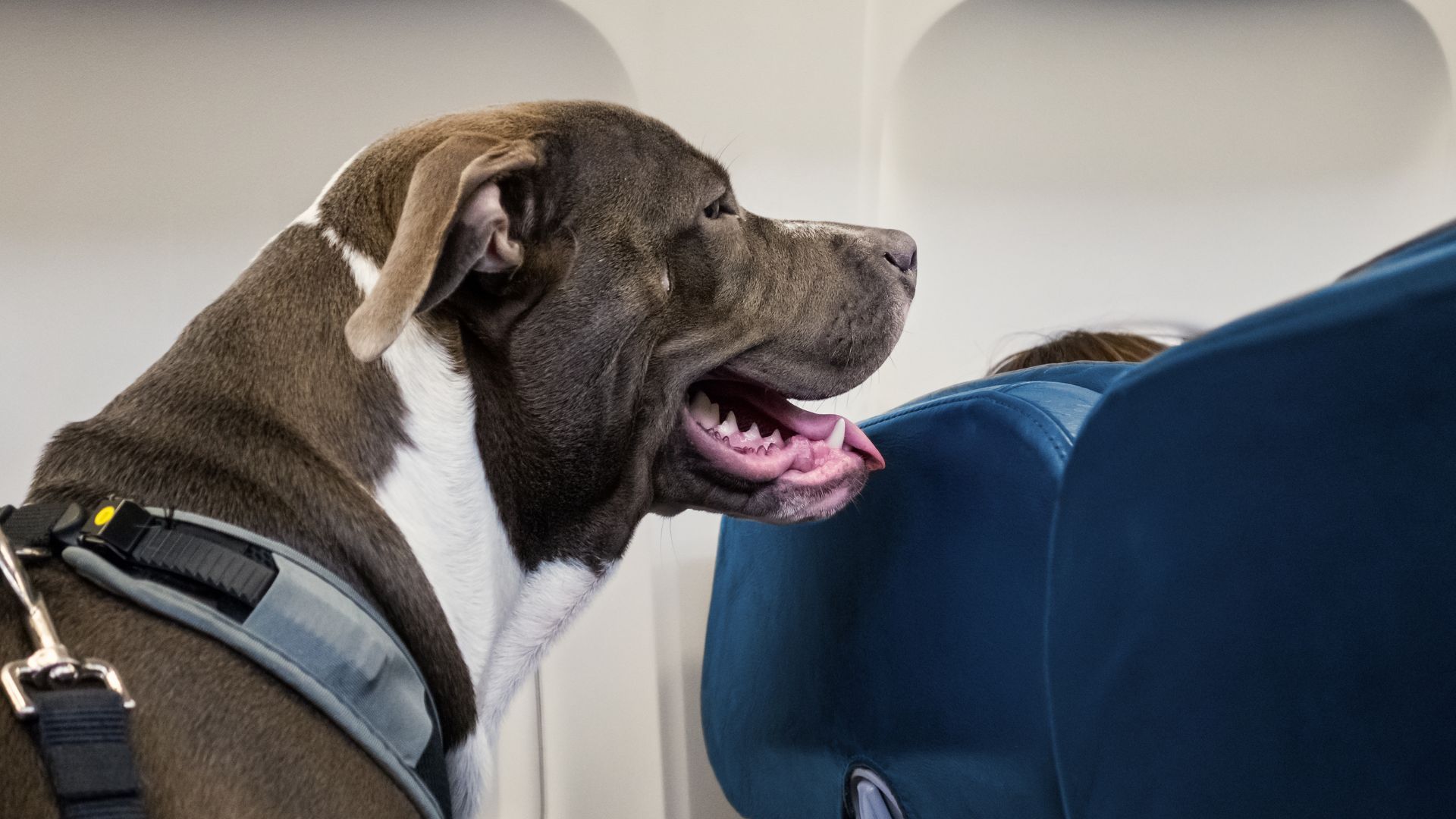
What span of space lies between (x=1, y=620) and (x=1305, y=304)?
0.88 meters

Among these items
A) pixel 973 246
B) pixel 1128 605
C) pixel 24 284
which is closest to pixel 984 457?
pixel 1128 605

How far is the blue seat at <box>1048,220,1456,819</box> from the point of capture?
1.82 feet

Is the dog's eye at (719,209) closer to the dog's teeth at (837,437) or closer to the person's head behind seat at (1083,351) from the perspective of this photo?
the dog's teeth at (837,437)

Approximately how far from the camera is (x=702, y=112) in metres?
2.20

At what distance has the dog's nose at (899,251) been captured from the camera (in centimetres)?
134

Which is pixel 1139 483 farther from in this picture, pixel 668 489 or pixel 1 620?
Answer: pixel 1 620

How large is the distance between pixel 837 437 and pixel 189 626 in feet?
2.23

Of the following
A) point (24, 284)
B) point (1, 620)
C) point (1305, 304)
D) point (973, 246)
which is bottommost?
point (973, 246)

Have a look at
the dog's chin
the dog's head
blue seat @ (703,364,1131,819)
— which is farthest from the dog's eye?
blue seat @ (703,364,1131,819)

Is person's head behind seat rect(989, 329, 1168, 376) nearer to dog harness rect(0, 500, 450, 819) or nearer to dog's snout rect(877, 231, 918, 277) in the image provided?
dog's snout rect(877, 231, 918, 277)

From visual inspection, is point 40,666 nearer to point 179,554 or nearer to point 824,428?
point 179,554

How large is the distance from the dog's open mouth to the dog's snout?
21 cm

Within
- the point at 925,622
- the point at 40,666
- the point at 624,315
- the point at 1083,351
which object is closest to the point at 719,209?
the point at 624,315

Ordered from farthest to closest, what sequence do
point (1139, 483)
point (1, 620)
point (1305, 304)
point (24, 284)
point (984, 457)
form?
point (24, 284)
point (984, 457)
point (1, 620)
point (1139, 483)
point (1305, 304)
